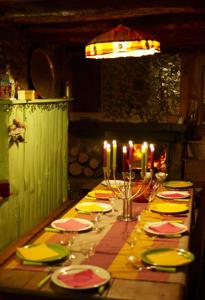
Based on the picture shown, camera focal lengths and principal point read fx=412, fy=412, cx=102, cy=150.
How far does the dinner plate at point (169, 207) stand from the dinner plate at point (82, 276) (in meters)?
1.11

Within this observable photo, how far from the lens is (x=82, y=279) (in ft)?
6.06

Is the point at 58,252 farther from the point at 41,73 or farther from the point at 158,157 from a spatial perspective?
the point at 158,157

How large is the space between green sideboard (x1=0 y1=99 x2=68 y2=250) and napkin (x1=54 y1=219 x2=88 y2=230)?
4.97 ft

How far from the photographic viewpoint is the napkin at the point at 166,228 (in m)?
2.49

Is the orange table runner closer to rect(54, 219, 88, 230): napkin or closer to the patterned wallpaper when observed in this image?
rect(54, 219, 88, 230): napkin

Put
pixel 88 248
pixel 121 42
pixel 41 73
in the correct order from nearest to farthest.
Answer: pixel 88 248 < pixel 121 42 < pixel 41 73

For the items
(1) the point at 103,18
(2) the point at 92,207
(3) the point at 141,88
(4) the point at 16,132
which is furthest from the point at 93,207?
(3) the point at 141,88

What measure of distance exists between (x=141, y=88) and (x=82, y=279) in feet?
17.2

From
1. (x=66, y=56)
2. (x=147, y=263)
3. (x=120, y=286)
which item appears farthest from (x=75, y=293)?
(x=66, y=56)

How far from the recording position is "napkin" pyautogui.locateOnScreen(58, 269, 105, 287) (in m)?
1.80

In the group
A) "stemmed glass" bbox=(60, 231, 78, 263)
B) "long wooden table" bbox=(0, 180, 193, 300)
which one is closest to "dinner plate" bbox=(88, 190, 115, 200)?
"stemmed glass" bbox=(60, 231, 78, 263)

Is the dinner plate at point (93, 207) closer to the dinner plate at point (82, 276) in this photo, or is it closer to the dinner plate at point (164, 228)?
the dinner plate at point (164, 228)

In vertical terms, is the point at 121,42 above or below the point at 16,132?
above

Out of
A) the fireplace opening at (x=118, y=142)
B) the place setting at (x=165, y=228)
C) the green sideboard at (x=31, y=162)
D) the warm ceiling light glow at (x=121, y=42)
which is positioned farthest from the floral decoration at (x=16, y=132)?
the fireplace opening at (x=118, y=142)
